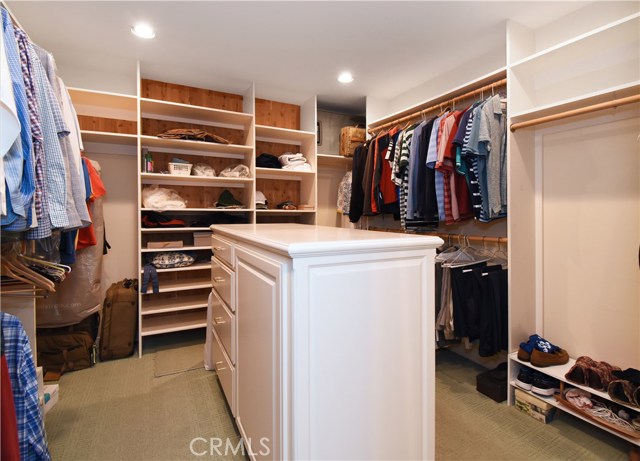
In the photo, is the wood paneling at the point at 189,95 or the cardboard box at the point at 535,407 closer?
the cardboard box at the point at 535,407

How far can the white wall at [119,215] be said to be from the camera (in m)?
2.93

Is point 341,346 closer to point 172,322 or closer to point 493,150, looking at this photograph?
point 493,150

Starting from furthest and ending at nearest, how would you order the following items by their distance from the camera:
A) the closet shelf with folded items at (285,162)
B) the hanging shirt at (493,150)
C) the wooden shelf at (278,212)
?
1. the closet shelf with folded items at (285,162)
2. the wooden shelf at (278,212)
3. the hanging shirt at (493,150)

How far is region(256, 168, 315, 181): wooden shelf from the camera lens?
10.5 feet

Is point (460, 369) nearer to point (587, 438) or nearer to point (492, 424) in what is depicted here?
point (492, 424)

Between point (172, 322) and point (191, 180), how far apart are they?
1302 mm

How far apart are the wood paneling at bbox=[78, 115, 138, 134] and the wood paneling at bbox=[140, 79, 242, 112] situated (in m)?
0.30

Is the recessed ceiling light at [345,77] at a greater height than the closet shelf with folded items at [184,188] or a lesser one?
greater

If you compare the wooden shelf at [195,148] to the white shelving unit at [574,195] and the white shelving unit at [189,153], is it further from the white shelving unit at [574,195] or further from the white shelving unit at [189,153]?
the white shelving unit at [574,195]

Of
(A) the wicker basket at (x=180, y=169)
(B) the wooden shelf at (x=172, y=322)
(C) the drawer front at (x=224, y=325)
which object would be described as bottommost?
(B) the wooden shelf at (x=172, y=322)

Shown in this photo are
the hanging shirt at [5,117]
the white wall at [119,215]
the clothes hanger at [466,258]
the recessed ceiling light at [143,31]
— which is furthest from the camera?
the white wall at [119,215]

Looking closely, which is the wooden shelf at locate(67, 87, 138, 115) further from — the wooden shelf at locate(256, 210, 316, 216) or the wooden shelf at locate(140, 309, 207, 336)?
the wooden shelf at locate(140, 309, 207, 336)

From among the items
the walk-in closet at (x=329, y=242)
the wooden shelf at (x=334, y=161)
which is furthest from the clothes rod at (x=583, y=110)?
the wooden shelf at (x=334, y=161)

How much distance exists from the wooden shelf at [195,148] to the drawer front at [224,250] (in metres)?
1.18
